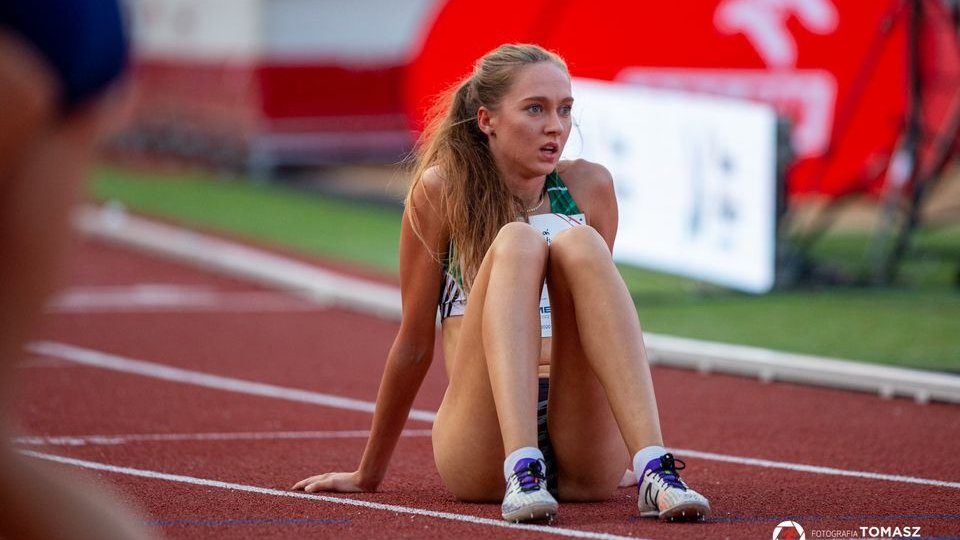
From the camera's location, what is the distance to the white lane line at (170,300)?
32.3 ft

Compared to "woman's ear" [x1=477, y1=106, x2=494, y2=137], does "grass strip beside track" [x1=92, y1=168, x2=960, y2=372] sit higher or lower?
lower

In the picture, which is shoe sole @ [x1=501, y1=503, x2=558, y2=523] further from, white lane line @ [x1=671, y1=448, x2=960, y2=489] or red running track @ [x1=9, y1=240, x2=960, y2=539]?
white lane line @ [x1=671, y1=448, x2=960, y2=489]

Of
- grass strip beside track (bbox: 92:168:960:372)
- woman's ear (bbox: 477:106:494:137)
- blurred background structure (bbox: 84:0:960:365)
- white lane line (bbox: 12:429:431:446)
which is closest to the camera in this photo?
woman's ear (bbox: 477:106:494:137)

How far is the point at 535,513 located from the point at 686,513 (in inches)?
15.6

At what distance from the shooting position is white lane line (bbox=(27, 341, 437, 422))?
6.58m

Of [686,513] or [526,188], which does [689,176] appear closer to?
[526,188]

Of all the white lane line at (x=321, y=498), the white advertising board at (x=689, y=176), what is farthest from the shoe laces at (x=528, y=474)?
the white advertising board at (x=689, y=176)

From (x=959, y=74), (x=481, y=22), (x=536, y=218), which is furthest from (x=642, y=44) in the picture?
(x=536, y=218)

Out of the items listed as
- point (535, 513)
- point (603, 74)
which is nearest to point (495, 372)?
point (535, 513)

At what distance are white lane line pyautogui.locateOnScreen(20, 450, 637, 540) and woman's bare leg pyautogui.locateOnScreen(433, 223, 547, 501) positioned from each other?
0.50 ft

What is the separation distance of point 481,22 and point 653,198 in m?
5.34

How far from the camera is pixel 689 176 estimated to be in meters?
9.25

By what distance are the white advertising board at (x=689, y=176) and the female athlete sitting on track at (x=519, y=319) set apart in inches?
164

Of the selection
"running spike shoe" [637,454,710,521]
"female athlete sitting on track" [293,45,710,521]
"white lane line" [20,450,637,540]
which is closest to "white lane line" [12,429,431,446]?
"white lane line" [20,450,637,540]
